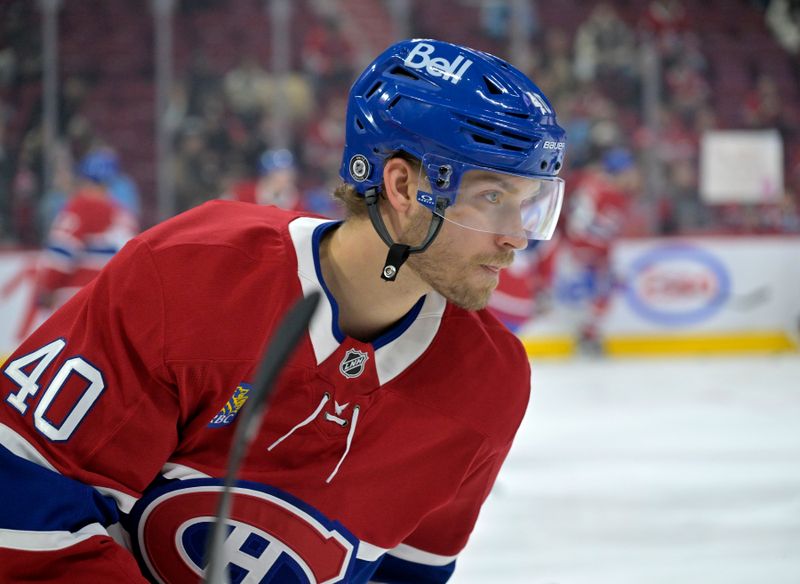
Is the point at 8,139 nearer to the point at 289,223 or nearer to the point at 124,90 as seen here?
the point at 124,90

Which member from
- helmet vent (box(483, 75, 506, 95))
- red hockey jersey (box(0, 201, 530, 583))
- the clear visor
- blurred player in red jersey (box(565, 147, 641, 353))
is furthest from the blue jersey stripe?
blurred player in red jersey (box(565, 147, 641, 353))

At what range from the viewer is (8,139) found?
725 centimetres

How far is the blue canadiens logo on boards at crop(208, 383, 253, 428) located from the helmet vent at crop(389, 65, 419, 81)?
45 centimetres

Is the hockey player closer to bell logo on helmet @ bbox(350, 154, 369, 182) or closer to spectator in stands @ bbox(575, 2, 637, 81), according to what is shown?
bell logo on helmet @ bbox(350, 154, 369, 182)

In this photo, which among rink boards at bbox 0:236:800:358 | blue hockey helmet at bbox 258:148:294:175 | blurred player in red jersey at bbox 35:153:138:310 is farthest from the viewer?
rink boards at bbox 0:236:800:358

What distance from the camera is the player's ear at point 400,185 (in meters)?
1.39

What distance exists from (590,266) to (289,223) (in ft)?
20.7

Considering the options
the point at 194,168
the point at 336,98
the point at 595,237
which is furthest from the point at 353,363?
the point at 336,98

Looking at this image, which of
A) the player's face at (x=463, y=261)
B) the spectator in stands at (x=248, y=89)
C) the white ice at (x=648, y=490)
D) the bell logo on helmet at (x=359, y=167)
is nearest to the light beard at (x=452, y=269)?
the player's face at (x=463, y=261)

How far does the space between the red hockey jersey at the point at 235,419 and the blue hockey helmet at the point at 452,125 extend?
14 centimetres

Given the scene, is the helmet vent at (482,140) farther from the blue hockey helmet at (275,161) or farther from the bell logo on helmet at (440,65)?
the blue hockey helmet at (275,161)

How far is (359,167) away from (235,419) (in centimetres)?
38

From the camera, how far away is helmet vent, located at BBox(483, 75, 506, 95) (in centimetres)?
133

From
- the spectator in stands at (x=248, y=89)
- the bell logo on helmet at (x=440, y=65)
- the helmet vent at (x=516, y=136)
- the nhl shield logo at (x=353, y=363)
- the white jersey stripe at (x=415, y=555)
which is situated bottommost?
the spectator in stands at (x=248, y=89)
